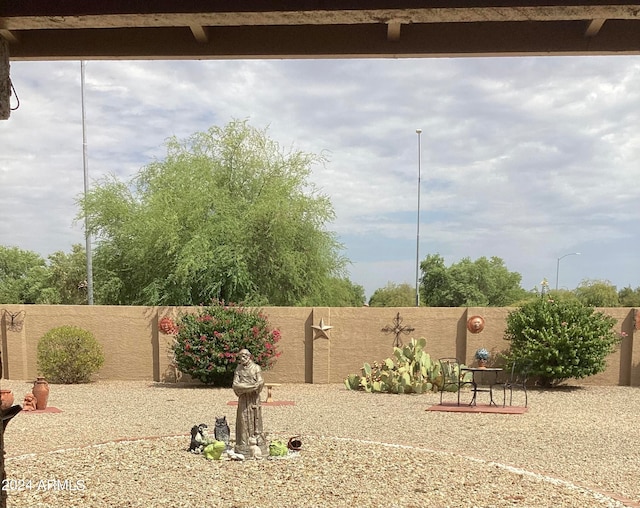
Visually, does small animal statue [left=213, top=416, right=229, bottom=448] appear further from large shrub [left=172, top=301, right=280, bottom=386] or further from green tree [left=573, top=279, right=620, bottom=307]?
Answer: green tree [left=573, top=279, right=620, bottom=307]

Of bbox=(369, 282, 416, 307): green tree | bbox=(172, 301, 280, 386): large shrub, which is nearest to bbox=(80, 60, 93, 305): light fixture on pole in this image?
bbox=(172, 301, 280, 386): large shrub

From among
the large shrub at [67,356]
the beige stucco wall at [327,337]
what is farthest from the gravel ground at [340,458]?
the beige stucco wall at [327,337]

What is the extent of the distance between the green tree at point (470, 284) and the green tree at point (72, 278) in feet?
110

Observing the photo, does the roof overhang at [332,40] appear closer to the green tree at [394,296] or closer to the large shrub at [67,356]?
the large shrub at [67,356]

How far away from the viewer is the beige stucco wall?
51.8ft

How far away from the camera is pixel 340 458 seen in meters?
7.36

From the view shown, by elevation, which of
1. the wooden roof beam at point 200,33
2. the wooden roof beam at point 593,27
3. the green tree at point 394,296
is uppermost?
the wooden roof beam at point 593,27

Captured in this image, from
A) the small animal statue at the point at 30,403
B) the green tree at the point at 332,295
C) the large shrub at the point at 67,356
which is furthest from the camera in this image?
the green tree at the point at 332,295

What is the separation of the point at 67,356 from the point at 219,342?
12.7 ft

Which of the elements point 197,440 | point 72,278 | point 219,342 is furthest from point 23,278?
point 197,440

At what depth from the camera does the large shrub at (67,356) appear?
15.4 m

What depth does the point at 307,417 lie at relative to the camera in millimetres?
10602

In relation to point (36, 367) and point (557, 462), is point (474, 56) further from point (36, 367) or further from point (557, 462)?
point (36, 367)

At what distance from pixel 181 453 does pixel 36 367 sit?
10.8 m
